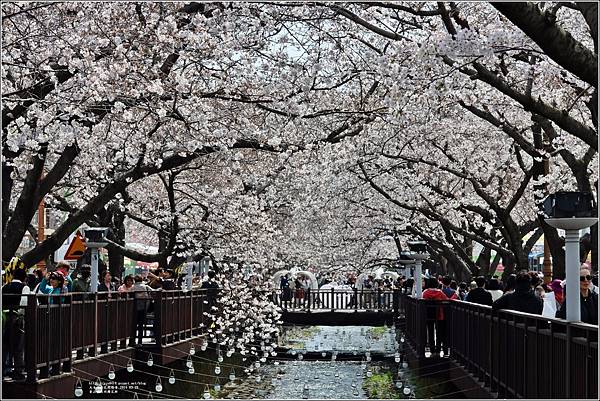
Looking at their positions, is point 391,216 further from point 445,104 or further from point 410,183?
point 445,104

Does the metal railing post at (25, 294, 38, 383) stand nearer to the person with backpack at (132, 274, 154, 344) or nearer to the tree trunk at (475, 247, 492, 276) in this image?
the person with backpack at (132, 274, 154, 344)

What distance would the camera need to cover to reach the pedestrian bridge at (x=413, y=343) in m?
8.64

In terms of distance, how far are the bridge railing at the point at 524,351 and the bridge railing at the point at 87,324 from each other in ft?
19.2

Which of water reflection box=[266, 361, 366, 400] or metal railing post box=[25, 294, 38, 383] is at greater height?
metal railing post box=[25, 294, 38, 383]

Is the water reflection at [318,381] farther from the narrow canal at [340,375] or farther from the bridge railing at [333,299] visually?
the bridge railing at [333,299]

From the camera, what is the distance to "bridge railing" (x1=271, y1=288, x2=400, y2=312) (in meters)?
36.8

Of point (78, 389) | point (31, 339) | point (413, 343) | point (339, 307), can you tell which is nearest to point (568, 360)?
point (31, 339)

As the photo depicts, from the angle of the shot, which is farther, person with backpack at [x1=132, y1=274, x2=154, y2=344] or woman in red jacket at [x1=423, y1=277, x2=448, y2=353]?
person with backpack at [x1=132, y1=274, x2=154, y2=344]

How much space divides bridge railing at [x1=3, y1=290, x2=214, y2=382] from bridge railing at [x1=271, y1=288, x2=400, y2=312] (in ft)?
43.5

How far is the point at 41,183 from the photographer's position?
13062 mm

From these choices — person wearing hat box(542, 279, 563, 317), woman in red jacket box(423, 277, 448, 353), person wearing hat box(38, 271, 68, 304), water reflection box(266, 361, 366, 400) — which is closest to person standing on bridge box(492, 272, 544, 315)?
person wearing hat box(542, 279, 563, 317)

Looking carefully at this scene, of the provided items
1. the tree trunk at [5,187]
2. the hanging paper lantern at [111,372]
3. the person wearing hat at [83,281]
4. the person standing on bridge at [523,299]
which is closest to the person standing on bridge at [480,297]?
the person standing on bridge at [523,299]

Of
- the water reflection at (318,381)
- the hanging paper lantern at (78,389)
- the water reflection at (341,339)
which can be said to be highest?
the hanging paper lantern at (78,389)

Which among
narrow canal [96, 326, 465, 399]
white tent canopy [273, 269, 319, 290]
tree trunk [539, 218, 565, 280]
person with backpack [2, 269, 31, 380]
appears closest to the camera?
person with backpack [2, 269, 31, 380]
